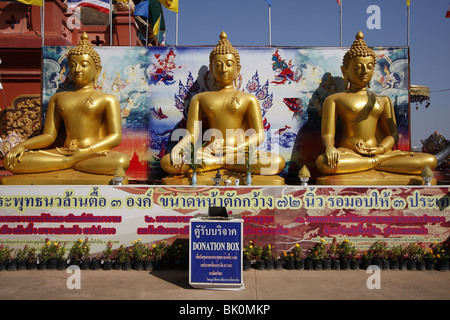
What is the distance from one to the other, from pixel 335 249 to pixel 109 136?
4178 millimetres

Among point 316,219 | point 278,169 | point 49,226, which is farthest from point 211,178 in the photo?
point 49,226

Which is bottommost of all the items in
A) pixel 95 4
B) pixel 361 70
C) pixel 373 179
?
pixel 373 179

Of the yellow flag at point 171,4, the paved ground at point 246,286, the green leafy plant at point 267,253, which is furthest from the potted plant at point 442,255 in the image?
the yellow flag at point 171,4

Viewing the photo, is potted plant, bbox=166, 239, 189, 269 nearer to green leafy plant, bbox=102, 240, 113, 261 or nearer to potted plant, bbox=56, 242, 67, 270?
green leafy plant, bbox=102, 240, 113, 261

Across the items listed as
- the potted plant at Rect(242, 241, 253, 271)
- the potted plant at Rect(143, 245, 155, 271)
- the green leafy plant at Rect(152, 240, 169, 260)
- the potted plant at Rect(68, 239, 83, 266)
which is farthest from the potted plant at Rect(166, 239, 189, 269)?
the potted plant at Rect(68, 239, 83, 266)

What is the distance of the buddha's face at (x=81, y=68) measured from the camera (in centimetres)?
734

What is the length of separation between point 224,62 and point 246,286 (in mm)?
4210

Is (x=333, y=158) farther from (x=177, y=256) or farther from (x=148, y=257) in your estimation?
(x=148, y=257)

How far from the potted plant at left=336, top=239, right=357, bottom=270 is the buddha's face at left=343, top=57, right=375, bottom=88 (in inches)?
123

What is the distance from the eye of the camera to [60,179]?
254 inches

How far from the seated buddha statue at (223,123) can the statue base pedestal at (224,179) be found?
7 cm

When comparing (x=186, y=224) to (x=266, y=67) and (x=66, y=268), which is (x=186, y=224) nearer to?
(x=66, y=268)

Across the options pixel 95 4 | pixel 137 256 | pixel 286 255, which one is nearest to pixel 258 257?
pixel 286 255

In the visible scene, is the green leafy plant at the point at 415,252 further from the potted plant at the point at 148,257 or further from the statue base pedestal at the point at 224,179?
the potted plant at the point at 148,257
